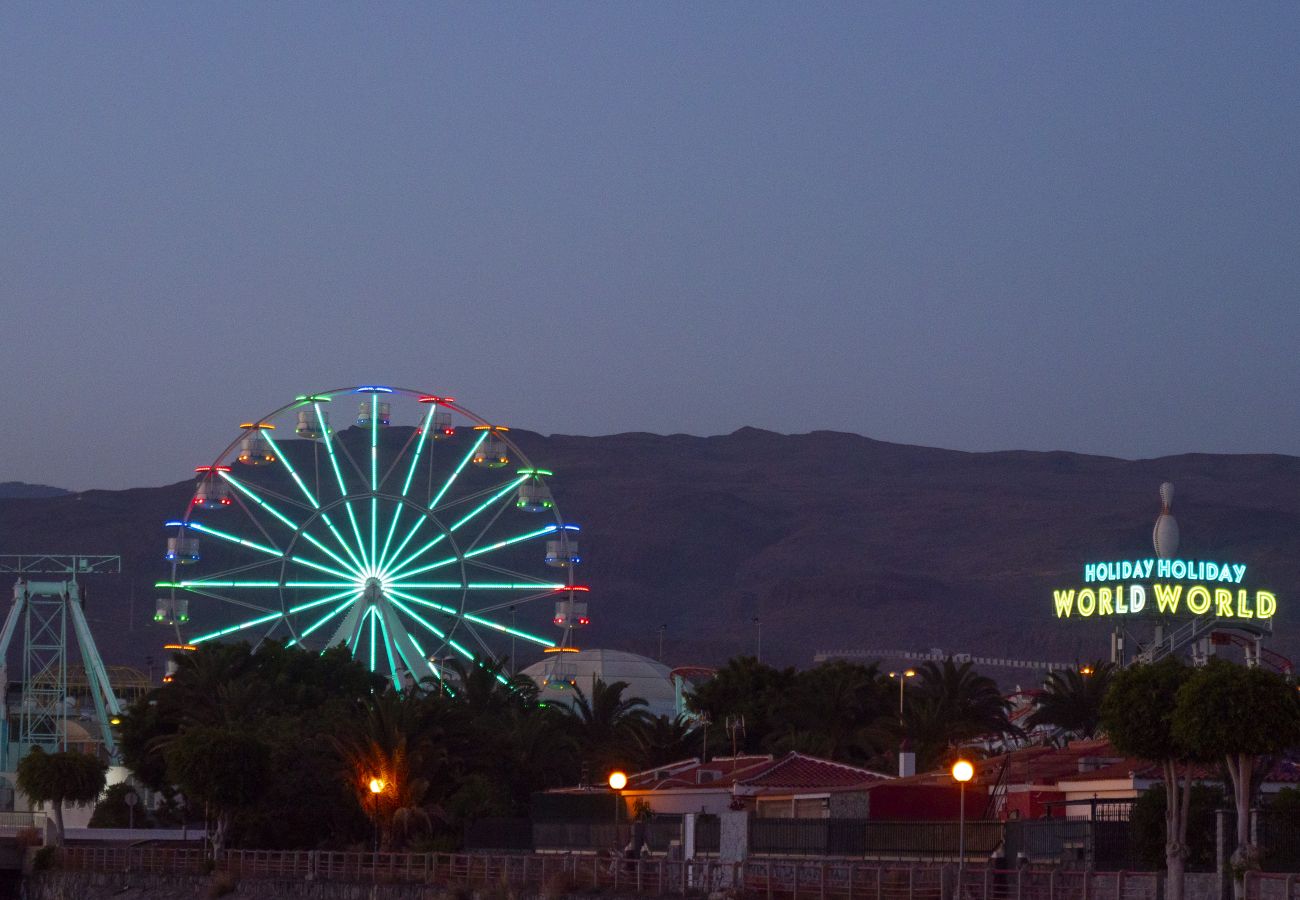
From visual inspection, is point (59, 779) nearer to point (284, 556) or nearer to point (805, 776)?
point (284, 556)

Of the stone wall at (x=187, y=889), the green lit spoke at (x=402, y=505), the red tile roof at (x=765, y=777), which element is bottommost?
the stone wall at (x=187, y=889)

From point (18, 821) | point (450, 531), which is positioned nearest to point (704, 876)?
point (450, 531)

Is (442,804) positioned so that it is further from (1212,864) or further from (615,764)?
(1212,864)

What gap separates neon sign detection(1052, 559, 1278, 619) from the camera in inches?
4119

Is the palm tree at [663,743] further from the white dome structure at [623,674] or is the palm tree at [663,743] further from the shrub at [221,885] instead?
the white dome structure at [623,674]

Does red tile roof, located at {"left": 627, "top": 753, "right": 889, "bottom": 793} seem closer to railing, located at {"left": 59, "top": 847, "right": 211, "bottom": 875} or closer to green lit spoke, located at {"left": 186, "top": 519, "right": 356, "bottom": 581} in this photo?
railing, located at {"left": 59, "top": 847, "right": 211, "bottom": 875}

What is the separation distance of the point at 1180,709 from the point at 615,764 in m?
39.0

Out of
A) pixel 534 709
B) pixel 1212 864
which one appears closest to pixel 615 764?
pixel 534 709

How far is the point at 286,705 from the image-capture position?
77.2 meters

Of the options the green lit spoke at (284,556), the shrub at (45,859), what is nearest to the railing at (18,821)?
the green lit spoke at (284,556)

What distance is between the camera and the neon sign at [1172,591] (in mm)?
104625

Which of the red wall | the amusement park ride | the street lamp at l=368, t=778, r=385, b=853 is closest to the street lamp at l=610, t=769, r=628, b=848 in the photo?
the red wall

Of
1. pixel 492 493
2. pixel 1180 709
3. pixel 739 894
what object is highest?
pixel 492 493

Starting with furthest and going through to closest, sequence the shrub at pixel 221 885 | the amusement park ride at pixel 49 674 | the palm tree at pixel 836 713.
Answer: the amusement park ride at pixel 49 674 < the palm tree at pixel 836 713 < the shrub at pixel 221 885
